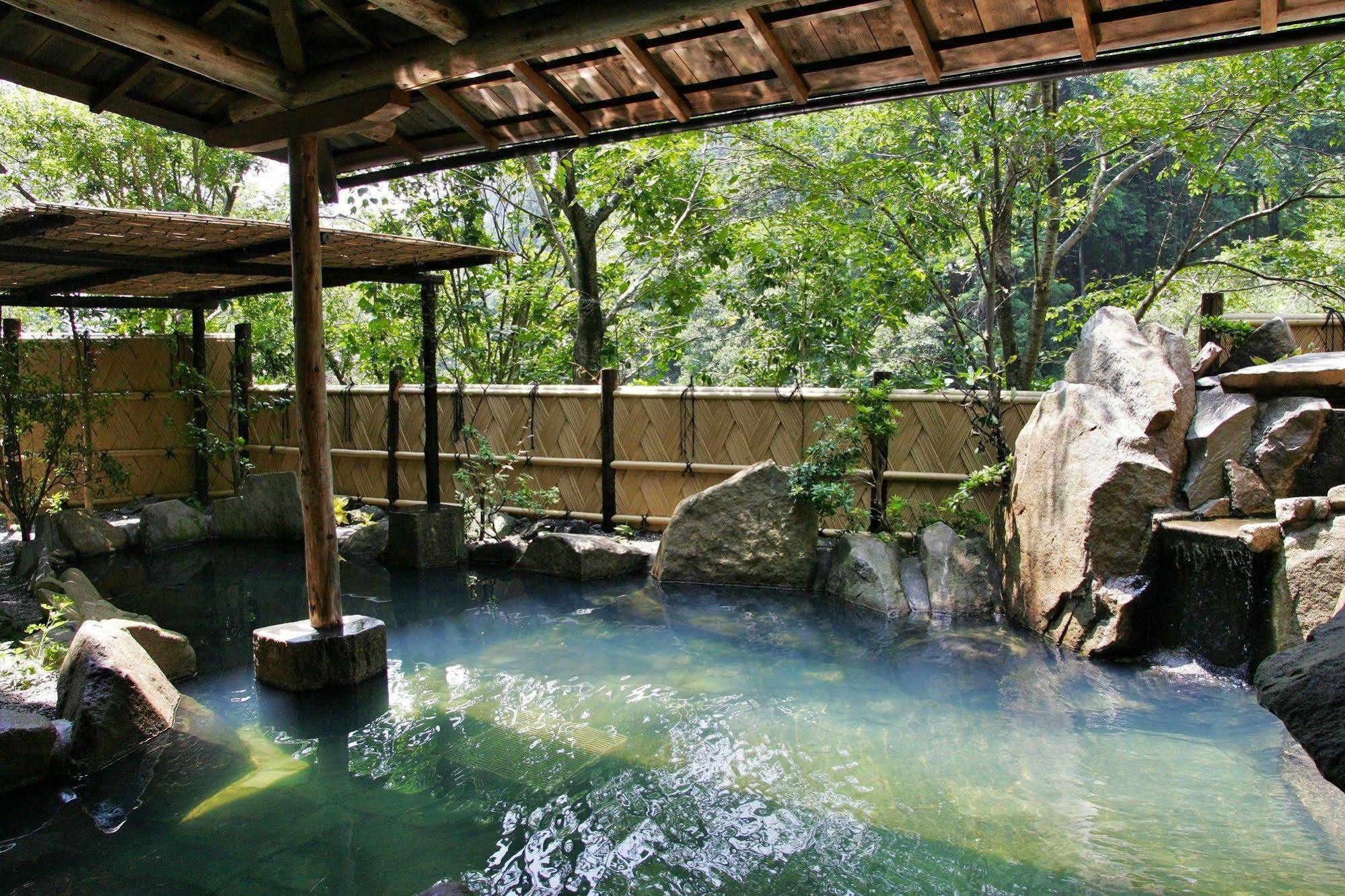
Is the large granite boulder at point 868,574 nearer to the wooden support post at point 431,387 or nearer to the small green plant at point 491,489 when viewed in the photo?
the small green plant at point 491,489

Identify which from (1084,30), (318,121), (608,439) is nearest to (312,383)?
(318,121)

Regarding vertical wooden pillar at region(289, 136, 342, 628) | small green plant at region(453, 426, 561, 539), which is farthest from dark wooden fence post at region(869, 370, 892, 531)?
vertical wooden pillar at region(289, 136, 342, 628)

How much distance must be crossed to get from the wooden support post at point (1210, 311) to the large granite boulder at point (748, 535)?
3108mm

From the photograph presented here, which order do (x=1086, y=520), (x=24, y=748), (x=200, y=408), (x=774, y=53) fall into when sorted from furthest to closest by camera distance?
1. (x=200, y=408)
2. (x=1086, y=520)
3. (x=24, y=748)
4. (x=774, y=53)

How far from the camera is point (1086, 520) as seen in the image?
5.36 metres

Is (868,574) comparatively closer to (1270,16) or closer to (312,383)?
(312,383)

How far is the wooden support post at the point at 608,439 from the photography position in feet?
27.0

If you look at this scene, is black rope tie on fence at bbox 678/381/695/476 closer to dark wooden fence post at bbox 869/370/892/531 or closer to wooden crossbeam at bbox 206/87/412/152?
dark wooden fence post at bbox 869/370/892/531

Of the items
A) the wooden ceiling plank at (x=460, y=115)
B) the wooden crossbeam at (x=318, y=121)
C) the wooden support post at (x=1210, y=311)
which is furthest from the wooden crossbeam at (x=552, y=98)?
the wooden support post at (x=1210, y=311)

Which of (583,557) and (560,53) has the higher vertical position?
(560,53)

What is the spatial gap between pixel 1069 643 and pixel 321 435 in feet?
14.9

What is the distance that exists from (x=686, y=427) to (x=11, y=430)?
5755mm

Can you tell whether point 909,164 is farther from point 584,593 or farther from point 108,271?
point 108,271

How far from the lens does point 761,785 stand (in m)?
3.66
